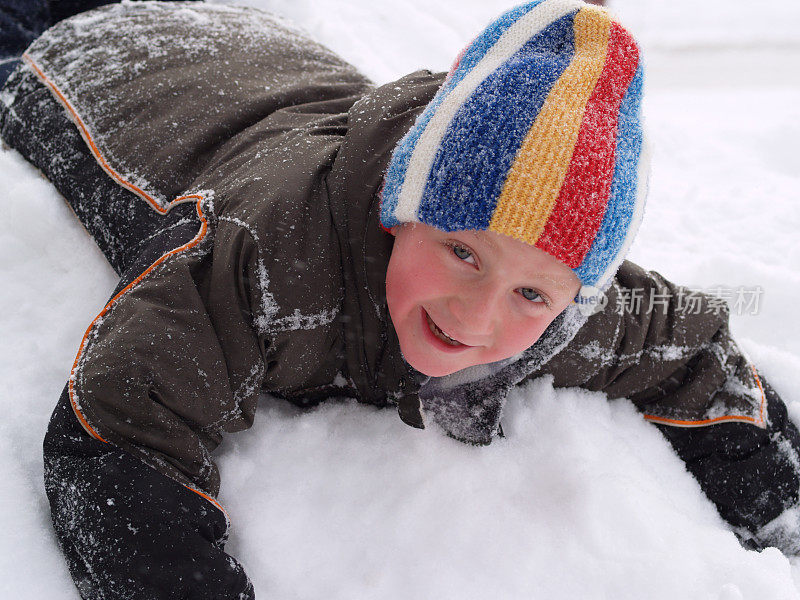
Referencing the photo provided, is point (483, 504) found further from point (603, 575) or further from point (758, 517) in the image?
point (758, 517)

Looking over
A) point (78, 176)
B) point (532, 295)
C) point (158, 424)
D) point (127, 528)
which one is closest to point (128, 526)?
point (127, 528)

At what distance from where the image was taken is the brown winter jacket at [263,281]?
92cm

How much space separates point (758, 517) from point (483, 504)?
0.50 m

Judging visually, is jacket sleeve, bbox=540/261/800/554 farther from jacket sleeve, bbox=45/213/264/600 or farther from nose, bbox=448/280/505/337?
jacket sleeve, bbox=45/213/264/600

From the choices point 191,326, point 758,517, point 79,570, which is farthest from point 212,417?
point 758,517

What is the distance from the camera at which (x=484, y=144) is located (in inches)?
33.4

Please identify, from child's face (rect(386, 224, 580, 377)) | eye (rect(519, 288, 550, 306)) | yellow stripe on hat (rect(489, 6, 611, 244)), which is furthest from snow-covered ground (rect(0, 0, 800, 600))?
yellow stripe on hat (rect(489, 6, 611, 244))

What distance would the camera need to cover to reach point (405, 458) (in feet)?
3.68

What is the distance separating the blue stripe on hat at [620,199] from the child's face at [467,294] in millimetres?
32

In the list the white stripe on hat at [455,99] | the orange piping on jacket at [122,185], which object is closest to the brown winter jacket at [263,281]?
the orange piping on jacket at [122,185]

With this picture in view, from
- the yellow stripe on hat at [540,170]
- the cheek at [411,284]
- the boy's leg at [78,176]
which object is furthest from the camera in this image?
the boy's leg at [78,176]

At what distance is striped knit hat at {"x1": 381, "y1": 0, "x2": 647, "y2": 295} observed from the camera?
83cm

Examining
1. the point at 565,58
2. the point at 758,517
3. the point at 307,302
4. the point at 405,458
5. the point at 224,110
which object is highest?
the point at 565,58

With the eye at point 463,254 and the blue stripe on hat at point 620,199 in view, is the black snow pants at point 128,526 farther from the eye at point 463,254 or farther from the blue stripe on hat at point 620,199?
the blue stripe on hat at point 620,199
